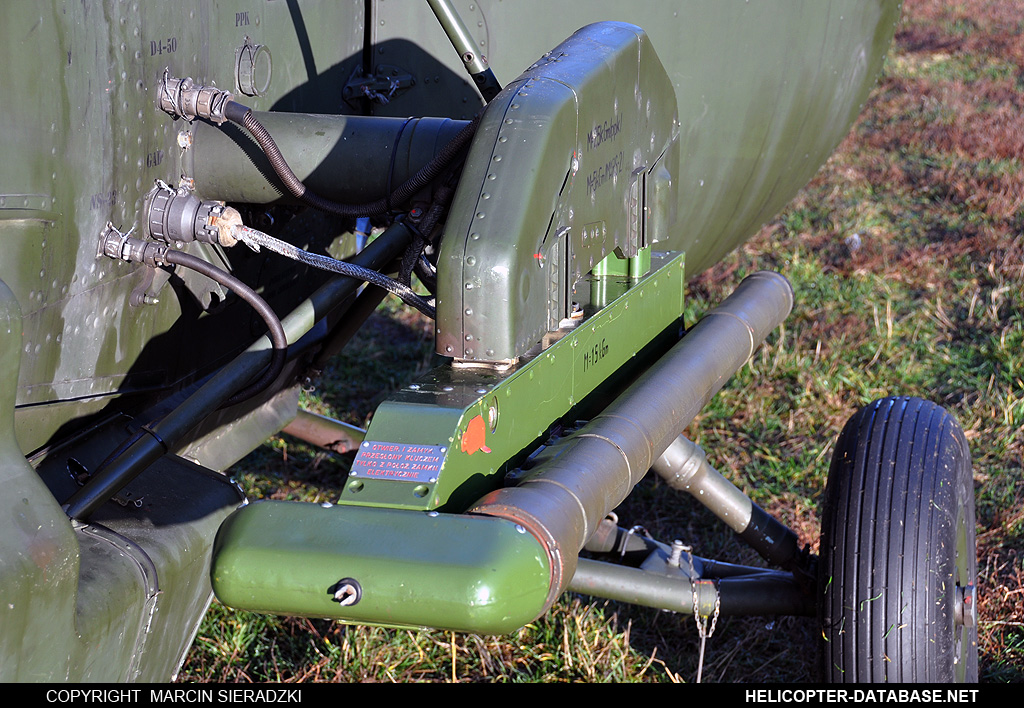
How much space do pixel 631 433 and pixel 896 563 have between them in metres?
0.95

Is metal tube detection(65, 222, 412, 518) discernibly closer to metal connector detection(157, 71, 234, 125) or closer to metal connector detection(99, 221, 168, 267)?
metal connector detection(99, 221, 168, 267)

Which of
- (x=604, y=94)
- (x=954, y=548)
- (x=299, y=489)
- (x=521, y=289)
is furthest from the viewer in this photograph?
(x=299, y=489)

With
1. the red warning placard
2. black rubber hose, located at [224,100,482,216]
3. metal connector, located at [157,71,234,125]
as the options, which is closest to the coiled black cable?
black rubber hose, located at [224,100,482,216]

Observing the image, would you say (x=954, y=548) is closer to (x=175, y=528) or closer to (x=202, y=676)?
(x=175, y=528)

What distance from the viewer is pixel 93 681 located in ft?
6.97

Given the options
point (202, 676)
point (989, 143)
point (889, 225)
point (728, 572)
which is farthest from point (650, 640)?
point (989, 143)

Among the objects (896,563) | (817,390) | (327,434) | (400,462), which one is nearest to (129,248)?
(400,462)

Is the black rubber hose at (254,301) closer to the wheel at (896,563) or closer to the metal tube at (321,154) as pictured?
A: the metal tube at (321,154)

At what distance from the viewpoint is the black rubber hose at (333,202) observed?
7.85 ft

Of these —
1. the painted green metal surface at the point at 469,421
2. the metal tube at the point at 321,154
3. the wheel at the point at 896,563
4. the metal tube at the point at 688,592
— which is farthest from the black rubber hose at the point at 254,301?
the wheel at the point at 896,563

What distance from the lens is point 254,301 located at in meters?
2.41

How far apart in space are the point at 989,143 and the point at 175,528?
667 cm

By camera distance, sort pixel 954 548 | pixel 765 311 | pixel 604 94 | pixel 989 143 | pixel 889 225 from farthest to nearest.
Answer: pixel 989 143
pixel 889 225
pixel 765 311
pixel 954 548
pixel 604 94

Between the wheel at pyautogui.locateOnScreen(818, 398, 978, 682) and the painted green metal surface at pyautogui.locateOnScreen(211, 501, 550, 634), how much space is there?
53.8 inches
